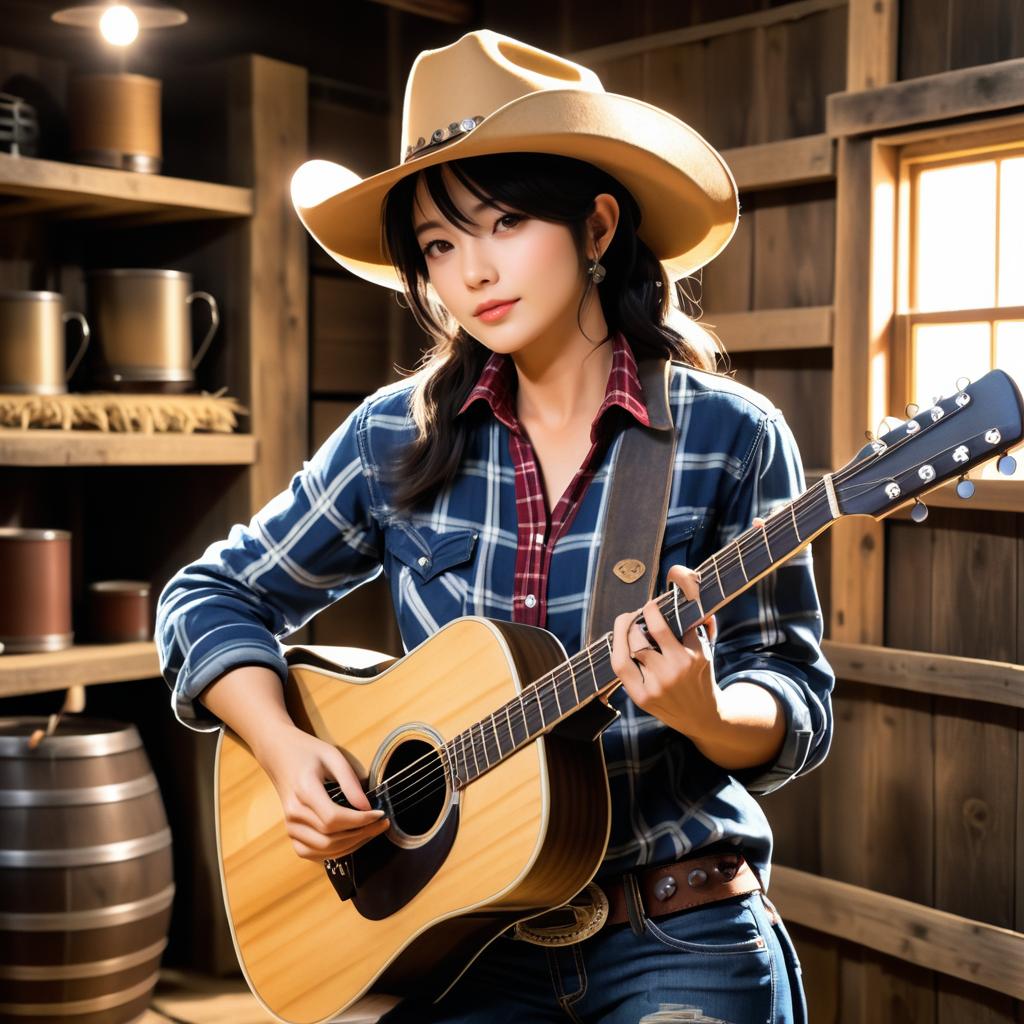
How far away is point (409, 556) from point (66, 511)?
225cm

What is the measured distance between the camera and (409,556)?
1682 mm

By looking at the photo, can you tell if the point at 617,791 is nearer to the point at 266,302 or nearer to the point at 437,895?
the point at 437,895

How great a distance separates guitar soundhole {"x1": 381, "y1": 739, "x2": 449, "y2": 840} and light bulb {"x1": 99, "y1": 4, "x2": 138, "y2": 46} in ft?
6.35

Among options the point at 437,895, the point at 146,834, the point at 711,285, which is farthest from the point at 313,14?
the point at 437,895

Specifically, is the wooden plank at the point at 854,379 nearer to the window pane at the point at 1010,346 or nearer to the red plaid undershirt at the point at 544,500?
the window pane at the point at 1010,346

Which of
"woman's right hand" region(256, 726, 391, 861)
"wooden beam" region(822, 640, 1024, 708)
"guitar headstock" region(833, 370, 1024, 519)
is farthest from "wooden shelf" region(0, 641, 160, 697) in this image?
"guitar headstock" region(833, 370, 1024, 519)

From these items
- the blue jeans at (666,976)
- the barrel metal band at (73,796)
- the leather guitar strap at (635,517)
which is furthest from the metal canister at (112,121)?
the blue jeans at (666,976)

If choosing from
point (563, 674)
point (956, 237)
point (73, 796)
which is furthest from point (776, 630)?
point (73, 796)

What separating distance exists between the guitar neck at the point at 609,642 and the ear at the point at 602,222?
0.43m

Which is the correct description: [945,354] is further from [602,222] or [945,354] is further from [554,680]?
[554,680]

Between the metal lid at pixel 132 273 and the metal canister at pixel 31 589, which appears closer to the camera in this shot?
the metal canister at pixel 31 589

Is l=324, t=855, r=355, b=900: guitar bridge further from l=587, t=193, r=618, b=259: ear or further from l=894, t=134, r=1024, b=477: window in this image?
l=894, t=134, r=1024, b=477: window

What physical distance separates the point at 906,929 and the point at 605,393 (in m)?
1.71

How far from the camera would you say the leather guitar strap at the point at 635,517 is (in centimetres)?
146
